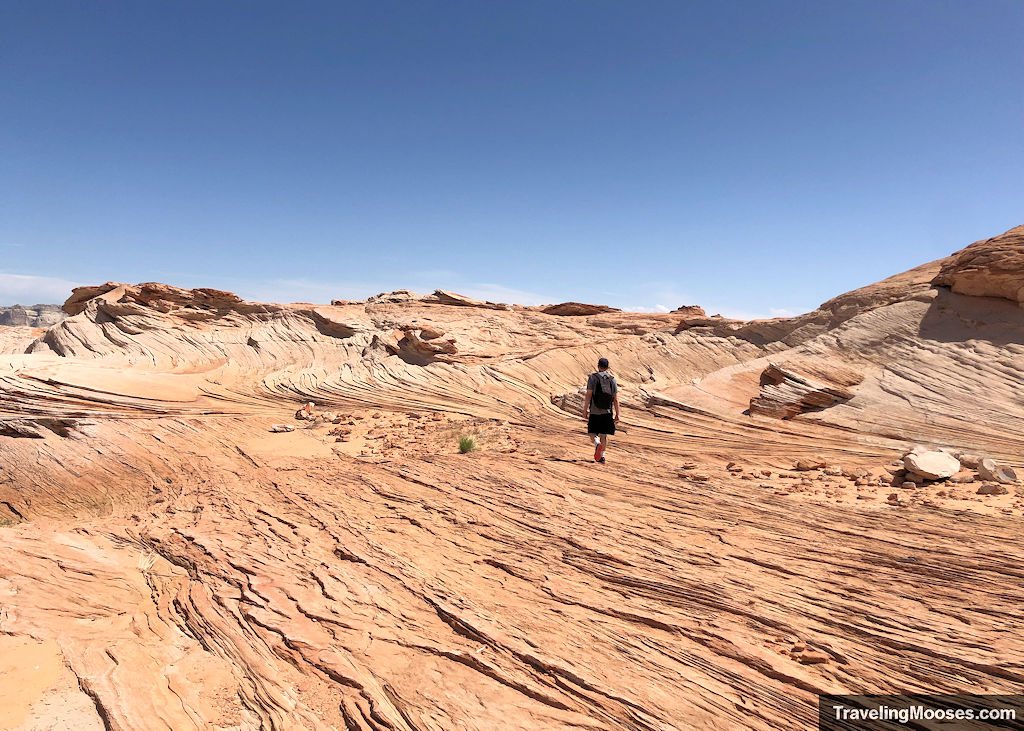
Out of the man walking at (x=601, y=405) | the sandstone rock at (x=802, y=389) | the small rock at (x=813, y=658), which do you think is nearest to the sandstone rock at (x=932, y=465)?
the sandstone rock at (x=802, y=389)

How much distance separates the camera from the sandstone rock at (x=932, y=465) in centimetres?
700

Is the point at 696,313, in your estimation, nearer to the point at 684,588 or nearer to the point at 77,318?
the point at 684,588

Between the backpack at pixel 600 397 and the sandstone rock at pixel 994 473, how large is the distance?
531 centimetres

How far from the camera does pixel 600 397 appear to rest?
9555 millimetres

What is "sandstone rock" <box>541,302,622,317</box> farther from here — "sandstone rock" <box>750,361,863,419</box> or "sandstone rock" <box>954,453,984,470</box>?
"sandstone rock" <box>954,453,984,470</box>

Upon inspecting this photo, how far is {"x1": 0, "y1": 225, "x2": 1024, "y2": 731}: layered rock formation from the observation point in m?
3.55

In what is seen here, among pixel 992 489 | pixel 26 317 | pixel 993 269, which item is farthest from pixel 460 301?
pixel 26 317

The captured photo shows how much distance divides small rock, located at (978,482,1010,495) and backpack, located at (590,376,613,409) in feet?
17.2

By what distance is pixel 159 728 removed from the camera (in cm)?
315

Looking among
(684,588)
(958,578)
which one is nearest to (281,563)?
(684,588)

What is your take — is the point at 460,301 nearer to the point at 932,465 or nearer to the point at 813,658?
the point at 932,465

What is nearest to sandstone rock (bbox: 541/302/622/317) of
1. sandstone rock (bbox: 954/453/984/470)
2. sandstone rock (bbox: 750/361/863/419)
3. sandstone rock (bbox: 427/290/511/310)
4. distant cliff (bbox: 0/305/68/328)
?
sandstone rock (bbox: 427/290/511/310)

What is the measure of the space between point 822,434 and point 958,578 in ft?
18.5

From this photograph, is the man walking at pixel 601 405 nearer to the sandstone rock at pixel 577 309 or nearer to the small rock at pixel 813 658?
the small rock at pixel 813 658
